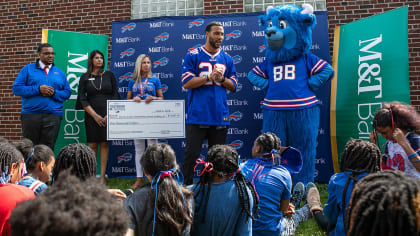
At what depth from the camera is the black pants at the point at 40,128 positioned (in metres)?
4.47

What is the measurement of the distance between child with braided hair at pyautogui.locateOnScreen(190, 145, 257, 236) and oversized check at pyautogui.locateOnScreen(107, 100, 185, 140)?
8.51 ft

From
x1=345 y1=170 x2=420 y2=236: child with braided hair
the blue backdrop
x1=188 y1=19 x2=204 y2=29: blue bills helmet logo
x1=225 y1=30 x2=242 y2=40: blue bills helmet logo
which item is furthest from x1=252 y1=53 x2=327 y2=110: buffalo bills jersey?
x1=345 y1=170 x2=420 y2=236: child with braided hair

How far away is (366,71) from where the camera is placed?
439 cm

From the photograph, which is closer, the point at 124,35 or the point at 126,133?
the point at 126,133

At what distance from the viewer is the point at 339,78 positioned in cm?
469

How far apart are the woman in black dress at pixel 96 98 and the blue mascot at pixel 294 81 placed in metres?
2.16

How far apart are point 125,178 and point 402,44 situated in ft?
13.6

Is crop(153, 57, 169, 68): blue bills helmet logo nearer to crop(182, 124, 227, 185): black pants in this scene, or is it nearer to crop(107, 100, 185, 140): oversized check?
crop(107, 100, 185, 140): oversized check

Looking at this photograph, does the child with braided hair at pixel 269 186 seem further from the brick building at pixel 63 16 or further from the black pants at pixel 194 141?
the brick building at pixel 63 16

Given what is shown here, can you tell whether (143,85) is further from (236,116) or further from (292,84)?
(292,84)

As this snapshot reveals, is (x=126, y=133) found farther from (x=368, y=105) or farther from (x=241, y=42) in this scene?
(x=368, y=105)

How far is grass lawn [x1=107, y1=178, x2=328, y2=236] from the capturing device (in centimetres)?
289

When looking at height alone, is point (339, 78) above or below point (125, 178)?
above

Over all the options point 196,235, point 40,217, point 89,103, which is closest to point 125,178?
point 89,103
